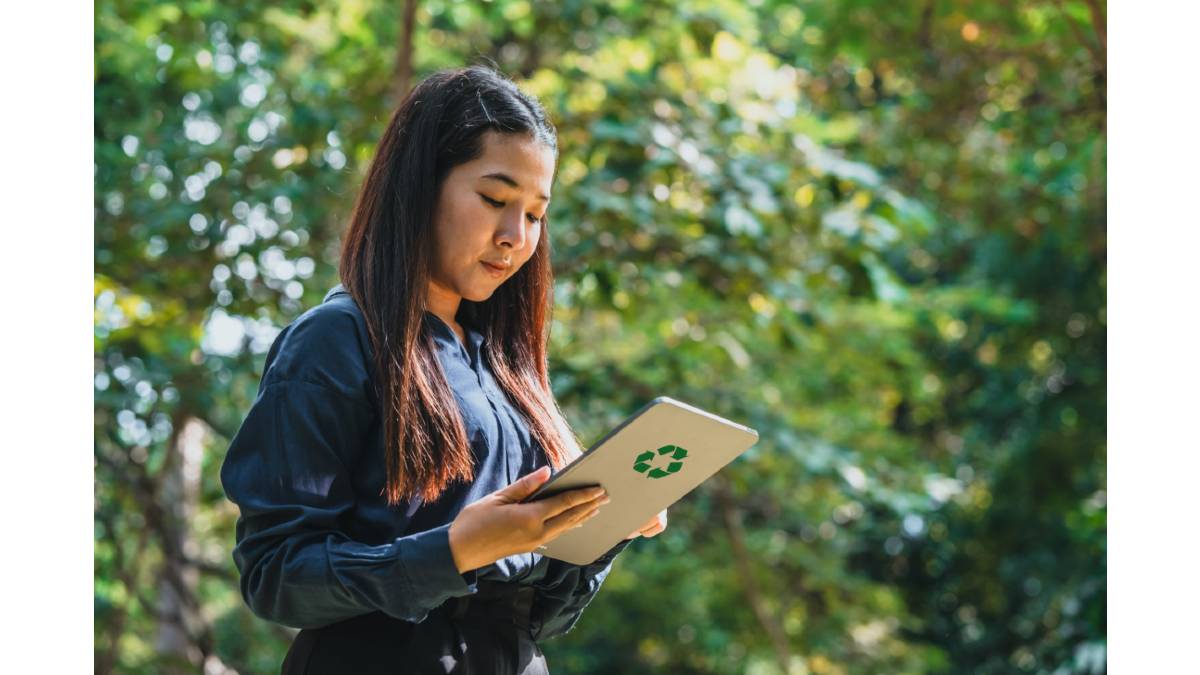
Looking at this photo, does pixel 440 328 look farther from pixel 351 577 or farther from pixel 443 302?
pixel 351 577

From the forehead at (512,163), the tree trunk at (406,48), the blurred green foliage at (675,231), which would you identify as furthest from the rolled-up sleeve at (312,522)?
the tree trunk at (406,48)

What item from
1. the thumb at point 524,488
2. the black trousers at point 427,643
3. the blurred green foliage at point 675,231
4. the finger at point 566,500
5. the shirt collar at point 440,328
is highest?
the thumb at point 524,488

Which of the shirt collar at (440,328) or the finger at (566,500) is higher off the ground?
the finger at (566,500)

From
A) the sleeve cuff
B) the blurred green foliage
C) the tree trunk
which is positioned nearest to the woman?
the sleeve cuff

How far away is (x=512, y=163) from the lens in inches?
56.4

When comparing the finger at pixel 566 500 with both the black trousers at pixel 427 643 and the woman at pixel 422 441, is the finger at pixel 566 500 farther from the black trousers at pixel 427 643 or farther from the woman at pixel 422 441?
the black trousers at pixel 427 643

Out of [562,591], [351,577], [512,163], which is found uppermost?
[512,163]

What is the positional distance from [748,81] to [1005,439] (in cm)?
488

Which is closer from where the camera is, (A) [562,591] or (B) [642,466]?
(B) [642,466]

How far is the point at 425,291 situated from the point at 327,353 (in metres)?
0.13

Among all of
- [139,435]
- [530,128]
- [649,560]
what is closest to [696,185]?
[139,435]

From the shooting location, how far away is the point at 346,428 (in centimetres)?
130

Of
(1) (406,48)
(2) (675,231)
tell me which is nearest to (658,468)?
(1) (406,48)

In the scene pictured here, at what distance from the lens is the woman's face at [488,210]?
1425mm
